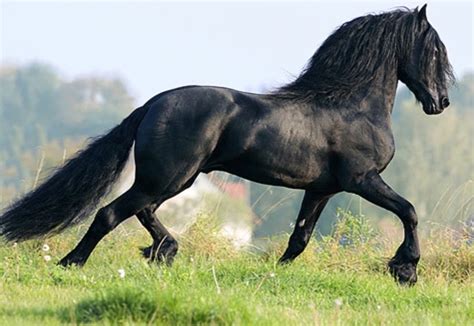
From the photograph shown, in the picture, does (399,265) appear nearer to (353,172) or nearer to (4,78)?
(353,172)

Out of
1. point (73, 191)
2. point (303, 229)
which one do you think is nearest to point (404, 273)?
point (303, 229)

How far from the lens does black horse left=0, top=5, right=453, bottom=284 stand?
9258 mm

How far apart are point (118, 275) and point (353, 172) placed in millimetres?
2197

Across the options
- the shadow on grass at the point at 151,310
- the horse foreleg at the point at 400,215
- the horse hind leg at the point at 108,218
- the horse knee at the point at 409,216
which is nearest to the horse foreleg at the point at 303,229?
the horse foreleg at the point at 400,215

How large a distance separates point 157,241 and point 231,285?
3.87 ft

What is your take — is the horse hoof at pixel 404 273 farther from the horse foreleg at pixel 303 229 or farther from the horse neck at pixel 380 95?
the horse neck at pixel 380 95

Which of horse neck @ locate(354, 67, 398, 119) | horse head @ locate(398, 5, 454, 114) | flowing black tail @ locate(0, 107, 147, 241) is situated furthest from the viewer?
horse head @ locate(398, 5, 454, 114)

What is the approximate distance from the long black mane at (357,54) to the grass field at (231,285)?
153cm

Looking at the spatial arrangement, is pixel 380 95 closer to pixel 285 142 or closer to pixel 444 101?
pixel 444 101

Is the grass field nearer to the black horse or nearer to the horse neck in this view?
the black horse

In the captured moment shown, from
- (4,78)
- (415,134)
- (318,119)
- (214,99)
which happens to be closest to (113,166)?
(214,99)

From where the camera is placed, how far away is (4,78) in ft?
297

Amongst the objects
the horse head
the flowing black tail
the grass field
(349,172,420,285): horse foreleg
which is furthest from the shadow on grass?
the horse head

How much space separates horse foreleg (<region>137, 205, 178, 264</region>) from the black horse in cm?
1
